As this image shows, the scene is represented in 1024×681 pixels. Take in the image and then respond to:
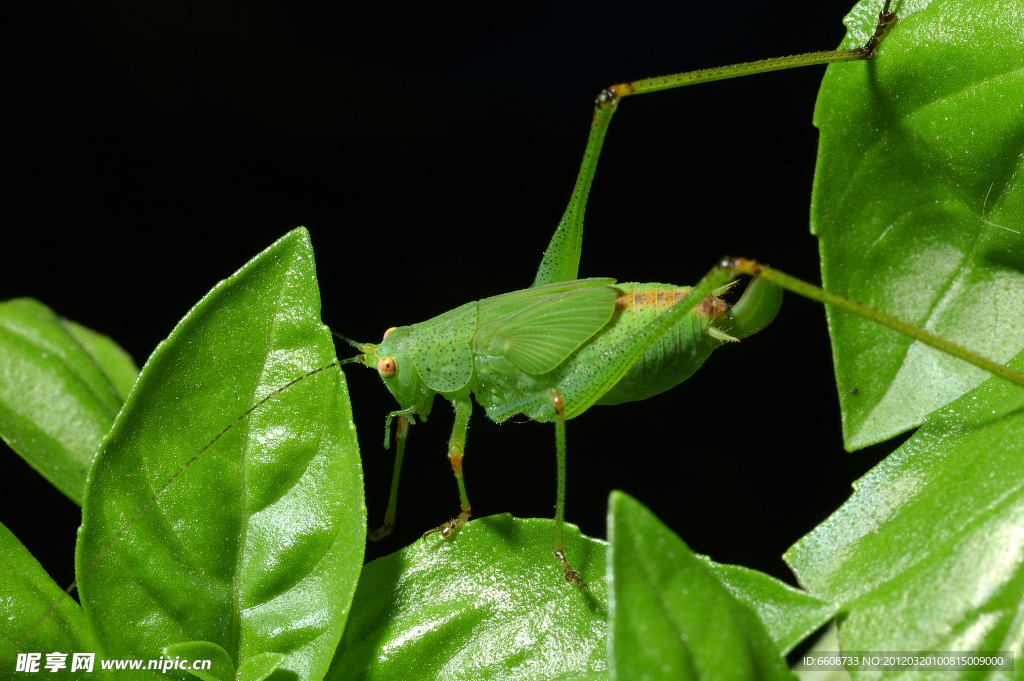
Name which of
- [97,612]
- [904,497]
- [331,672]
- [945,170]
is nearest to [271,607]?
[331,672]

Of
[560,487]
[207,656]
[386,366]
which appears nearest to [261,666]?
[207,656]

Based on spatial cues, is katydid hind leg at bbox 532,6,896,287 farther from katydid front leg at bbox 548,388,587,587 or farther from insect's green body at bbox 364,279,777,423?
katydid front leg at bbox 548,388,587,587

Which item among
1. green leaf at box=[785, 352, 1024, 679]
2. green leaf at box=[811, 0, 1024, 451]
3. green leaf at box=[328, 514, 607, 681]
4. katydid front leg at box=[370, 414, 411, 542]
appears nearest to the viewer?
green leaf at box=[785, 352, 1024, 679]

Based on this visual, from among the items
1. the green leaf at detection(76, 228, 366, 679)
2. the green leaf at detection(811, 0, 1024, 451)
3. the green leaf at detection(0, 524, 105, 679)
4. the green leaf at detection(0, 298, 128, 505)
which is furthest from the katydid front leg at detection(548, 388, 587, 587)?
the green leaf at detection(0, 298, 128, 505)

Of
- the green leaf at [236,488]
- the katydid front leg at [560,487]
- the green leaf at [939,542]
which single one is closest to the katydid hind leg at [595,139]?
the katydid front leg at [560,487]

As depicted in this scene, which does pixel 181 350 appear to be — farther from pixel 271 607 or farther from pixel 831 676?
pixel 831 676

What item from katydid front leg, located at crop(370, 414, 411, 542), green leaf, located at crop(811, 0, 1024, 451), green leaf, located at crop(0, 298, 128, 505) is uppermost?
green leaf, located at crop(811, 0, 1024, 451)
